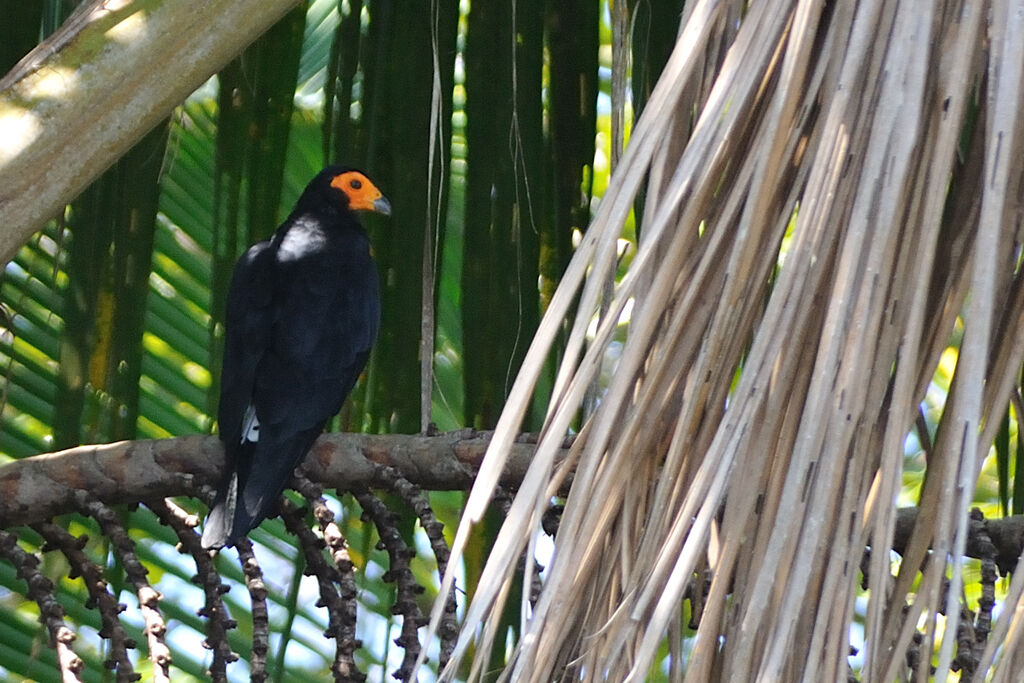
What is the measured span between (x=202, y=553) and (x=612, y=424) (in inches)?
27.3

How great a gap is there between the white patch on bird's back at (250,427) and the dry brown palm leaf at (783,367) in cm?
124

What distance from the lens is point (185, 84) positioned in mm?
1275

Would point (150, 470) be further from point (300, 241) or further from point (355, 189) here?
point (355, 189)

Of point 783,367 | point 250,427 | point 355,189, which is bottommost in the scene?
point 783,367

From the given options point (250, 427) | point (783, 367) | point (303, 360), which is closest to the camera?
point (783, 367)

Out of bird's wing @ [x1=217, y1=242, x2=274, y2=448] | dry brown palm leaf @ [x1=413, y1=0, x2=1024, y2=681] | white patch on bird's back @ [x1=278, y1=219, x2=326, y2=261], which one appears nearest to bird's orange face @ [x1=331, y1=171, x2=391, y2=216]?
white patch on bird's back @ [x1=278, y1=219, x2=326, y2=261]

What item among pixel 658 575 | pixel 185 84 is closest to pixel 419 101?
pixel 185 84

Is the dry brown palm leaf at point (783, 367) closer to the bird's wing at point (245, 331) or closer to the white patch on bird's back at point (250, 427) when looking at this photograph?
the white patch on bird's back at point (250, 427)

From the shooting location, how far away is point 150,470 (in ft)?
5.50

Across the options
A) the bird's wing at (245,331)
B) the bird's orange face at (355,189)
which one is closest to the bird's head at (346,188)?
the bird's orange face at (355,189)

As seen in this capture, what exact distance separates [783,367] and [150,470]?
1.03 meters

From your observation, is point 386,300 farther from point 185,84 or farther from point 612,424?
point 612,424

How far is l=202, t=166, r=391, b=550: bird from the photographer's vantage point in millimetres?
2088

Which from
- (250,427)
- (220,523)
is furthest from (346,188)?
(220,523)
